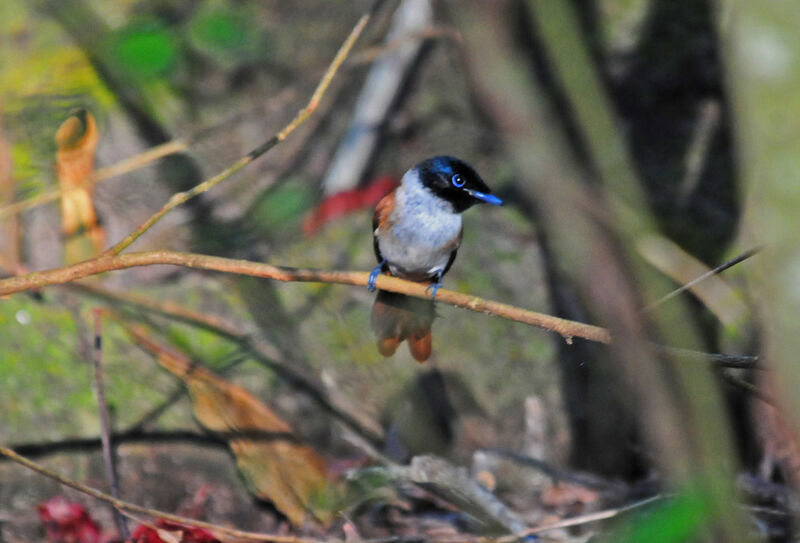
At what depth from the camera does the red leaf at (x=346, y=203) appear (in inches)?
199

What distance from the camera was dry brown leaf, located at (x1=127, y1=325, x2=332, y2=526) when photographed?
146 inches

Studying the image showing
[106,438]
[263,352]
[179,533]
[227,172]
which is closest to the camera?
[227,172]

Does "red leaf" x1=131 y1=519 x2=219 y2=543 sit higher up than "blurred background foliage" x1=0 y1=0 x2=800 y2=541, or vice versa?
"blurred background foliage" x1=0 y1=0 x2=800 y2=541

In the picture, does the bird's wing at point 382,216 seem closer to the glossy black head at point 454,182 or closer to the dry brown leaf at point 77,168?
the glossy black head at point 454,182

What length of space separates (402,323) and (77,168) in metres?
1.88

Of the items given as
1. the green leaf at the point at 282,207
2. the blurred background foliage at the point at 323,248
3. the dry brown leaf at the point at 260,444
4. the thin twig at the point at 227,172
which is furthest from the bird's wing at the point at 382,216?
the thin twig at the point at 227,172

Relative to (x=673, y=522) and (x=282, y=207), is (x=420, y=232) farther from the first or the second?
(x=673, y=522)

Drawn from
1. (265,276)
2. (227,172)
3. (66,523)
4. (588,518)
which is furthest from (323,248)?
(588,518)

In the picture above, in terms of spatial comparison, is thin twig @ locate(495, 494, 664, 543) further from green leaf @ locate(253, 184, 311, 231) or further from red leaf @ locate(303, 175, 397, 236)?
green leaf @ locate(253, 184, 311, 231)

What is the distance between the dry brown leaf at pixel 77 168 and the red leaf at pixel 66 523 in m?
1.44

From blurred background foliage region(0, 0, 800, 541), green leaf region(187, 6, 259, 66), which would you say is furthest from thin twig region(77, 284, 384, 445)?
green leaf region(187, 6, 259, 66)

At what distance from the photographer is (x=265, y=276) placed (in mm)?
2340

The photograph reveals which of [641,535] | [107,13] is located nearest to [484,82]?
[641,535]

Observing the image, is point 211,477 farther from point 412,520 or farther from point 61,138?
point 61,138
